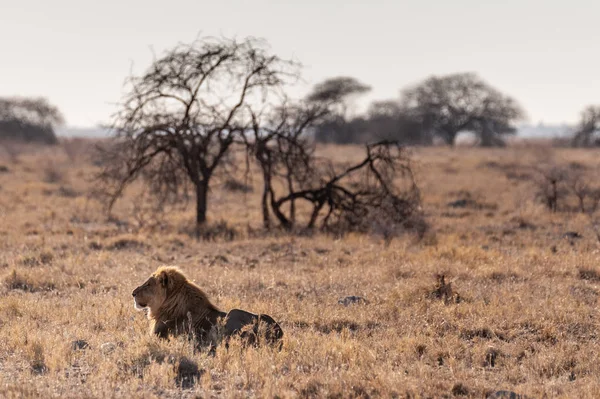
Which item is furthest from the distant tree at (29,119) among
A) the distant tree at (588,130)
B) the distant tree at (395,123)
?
the distant tree at (588,130)

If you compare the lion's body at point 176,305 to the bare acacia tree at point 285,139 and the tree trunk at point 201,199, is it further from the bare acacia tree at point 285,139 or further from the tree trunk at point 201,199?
the tree trunk at point 201,199

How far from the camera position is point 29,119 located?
3573 inches

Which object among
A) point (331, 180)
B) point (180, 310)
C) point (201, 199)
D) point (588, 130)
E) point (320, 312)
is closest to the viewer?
point (180, 310)

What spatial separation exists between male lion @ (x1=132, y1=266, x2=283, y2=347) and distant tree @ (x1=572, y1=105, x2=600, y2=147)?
71749 mm

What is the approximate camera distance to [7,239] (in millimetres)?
17000

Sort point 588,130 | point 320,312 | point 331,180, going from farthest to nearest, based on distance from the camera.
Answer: point 588,130 < point 331,180 < point 320,312

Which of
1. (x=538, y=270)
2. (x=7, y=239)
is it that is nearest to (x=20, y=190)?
(x=7, y=239)

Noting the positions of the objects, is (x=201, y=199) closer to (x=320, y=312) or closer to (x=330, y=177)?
(x=330, y=177)

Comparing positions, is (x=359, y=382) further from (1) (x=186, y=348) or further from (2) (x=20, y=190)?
(2) (x=20, y=190)

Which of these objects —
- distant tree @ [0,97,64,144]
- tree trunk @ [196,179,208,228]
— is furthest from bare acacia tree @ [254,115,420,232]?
distant tree @ [0,97,64,144]

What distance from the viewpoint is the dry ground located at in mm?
6676

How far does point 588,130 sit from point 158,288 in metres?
78.1

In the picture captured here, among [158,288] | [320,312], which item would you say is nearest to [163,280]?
[158,288]

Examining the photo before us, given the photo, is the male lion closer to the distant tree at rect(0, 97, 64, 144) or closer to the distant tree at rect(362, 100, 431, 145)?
the distant tree at rect(362, 100, 431, 145)
